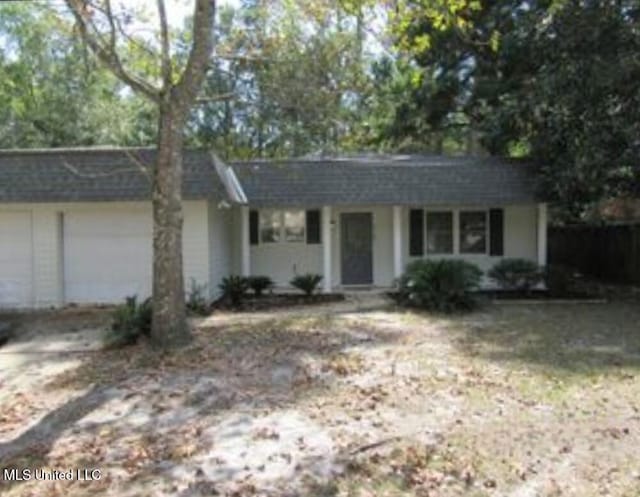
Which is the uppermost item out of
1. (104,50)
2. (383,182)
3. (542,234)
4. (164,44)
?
(164,44)

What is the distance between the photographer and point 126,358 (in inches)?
456

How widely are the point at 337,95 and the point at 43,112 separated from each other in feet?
69.3

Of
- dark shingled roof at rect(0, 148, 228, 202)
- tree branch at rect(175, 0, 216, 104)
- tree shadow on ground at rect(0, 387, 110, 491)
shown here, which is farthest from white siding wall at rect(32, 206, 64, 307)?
tree shadow on ground at rect(0, 387, 110, 491)

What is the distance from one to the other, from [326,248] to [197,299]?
15.5ft

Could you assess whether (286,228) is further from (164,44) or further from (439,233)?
(164,44)

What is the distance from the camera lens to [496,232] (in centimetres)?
2180

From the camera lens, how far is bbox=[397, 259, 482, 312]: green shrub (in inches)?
648

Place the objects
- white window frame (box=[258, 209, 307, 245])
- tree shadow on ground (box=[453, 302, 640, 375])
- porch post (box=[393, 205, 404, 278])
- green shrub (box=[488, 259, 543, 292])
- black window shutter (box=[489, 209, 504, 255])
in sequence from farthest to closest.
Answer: white window frame (box=[258, 209, 307, 245])
black window shutter (box=[489, 209, 504, 255])
porch post (box=[393, 205, 404, 278])
green shrub (box=[488, 259, 543, 292])
tree shadow on ground (box=[453, 302, 640, 375])

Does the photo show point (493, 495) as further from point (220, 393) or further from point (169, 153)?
point (169, 153)

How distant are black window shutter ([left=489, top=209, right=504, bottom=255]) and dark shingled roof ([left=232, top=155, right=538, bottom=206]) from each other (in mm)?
1350

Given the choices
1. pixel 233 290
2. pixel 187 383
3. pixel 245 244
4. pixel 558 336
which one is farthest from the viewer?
pixel 245 244

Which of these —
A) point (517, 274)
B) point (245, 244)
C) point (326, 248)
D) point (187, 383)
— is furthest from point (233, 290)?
point (187, 383)

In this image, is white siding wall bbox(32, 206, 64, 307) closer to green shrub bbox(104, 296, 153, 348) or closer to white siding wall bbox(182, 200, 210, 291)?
white siding wall bbox(182, 200, 210, 291)

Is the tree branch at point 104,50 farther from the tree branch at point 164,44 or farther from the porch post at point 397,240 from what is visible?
the porch post at point 397,240
